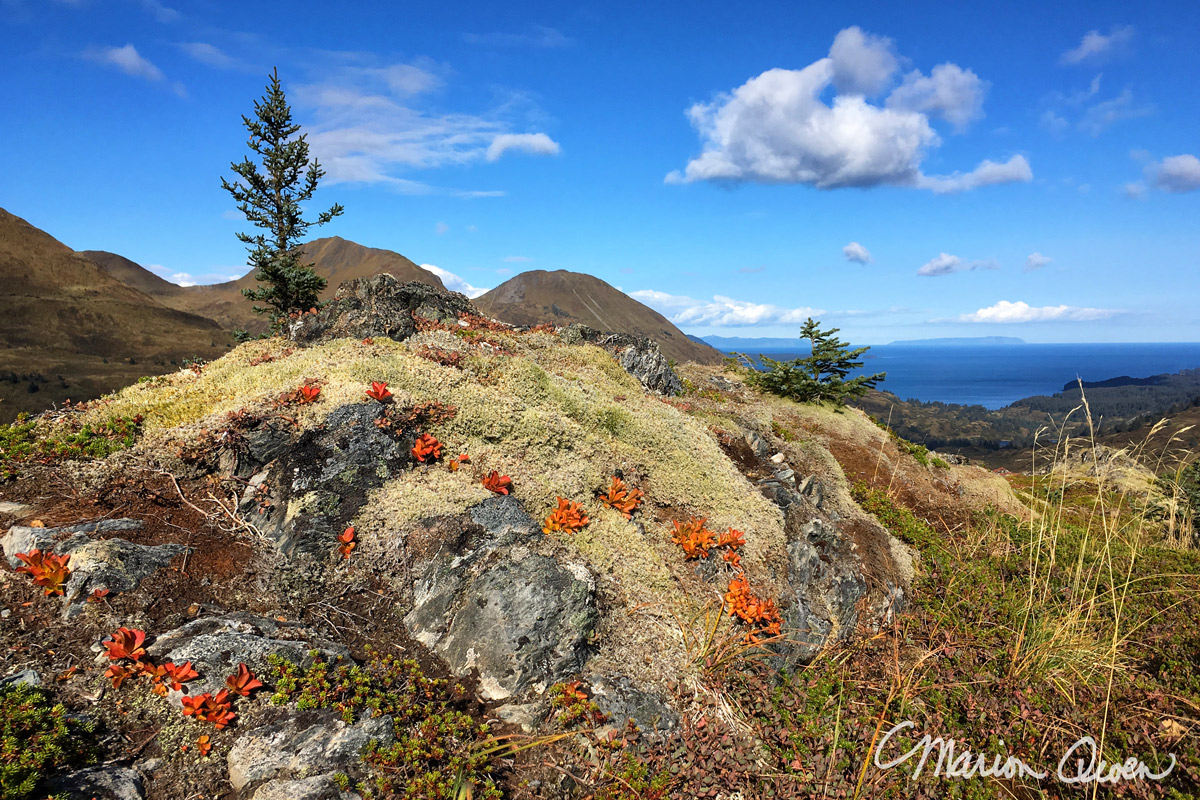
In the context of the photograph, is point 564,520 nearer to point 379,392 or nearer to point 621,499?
point 621,499

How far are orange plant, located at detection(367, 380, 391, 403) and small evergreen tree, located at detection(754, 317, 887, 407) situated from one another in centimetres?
1262

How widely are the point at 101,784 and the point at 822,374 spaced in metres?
16.6

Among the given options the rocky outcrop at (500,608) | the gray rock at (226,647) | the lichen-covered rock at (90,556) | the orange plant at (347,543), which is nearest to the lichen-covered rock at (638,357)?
the rocky outcrop at (500,608)

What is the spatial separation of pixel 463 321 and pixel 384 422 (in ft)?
20.4

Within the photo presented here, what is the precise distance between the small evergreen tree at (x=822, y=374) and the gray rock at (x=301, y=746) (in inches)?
583

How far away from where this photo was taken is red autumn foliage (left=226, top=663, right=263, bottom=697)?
13.8ft

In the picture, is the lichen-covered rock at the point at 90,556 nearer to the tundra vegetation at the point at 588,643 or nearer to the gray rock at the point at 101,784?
the tundra vegetation at the point at 588,643

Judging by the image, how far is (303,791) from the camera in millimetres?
3736

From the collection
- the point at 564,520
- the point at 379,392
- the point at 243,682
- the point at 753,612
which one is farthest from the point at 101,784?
the point at 753,612

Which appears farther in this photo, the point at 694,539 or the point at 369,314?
the point at 369,314

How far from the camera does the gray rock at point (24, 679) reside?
12.9 feet

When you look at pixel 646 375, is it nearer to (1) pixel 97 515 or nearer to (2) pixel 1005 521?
(2) pixel 1005 521

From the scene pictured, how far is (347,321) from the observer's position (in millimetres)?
11078

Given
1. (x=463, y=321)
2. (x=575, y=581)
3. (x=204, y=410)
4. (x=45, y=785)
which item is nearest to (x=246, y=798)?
(x=45, y=785)
